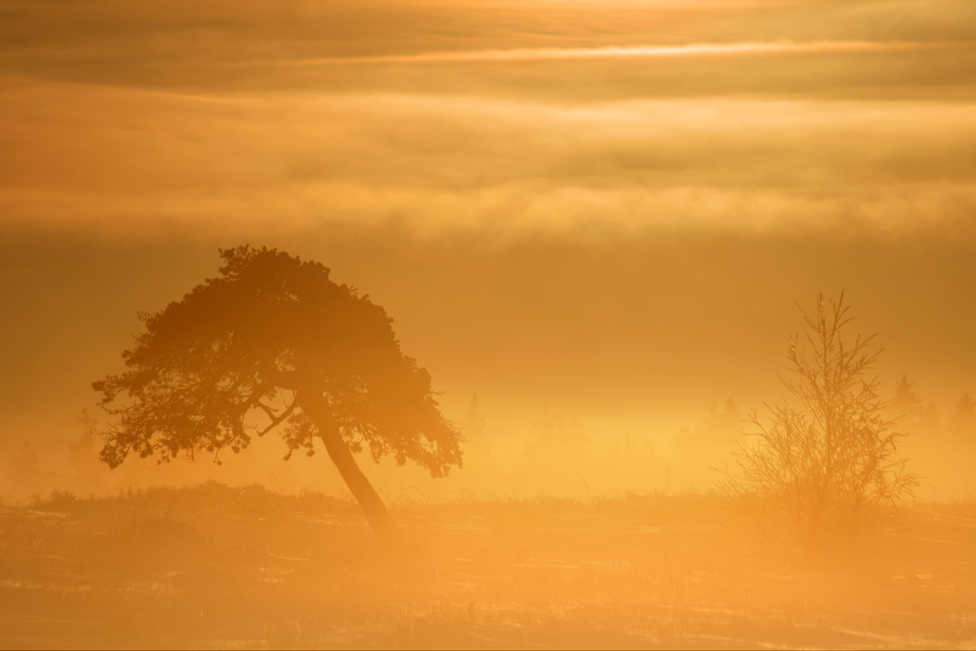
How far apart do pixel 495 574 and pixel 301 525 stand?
24.2 feet

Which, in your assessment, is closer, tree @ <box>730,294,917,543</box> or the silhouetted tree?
tree @ <box>730,294,917,543</box>

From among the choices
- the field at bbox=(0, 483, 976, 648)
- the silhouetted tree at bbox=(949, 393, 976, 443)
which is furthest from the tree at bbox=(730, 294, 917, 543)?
the silhouetted tree at bbox=(949, 393, 976, 443)

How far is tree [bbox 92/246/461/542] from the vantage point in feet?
74.8

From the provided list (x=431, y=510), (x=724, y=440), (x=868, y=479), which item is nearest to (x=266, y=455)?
(x=724, y=440)

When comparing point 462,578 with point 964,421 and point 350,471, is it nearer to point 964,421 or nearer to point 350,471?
point 350,471

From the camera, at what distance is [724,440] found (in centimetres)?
14062

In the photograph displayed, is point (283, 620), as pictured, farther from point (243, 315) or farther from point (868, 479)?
point (868, 479)

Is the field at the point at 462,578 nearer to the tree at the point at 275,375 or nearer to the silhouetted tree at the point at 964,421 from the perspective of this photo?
the tree at the point at 275,375

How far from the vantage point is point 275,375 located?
75.6 feet

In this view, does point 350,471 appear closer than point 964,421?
Yes

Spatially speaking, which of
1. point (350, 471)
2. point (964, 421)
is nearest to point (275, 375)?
point (350, 471)

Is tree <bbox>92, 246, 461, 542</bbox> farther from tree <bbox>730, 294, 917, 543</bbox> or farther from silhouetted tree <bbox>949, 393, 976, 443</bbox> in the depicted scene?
silhouetted tree <bbox>949, 393, 976, 443</bbox>

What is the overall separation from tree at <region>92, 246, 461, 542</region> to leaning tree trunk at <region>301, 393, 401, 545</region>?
28mm

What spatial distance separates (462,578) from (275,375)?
702cm
